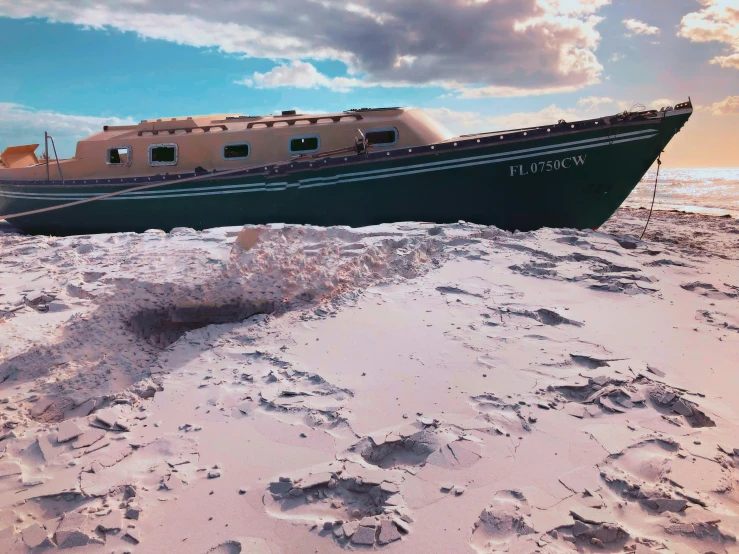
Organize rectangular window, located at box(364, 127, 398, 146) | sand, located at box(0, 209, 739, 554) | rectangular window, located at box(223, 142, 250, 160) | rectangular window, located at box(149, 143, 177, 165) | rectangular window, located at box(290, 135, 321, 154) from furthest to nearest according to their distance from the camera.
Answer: rectangular window, located at box(149, 143, 177, 165), rectangular window, located at box(223, 142, 250, 160), rectangular window, located at box(290, 135, 321, 154), rectangular window, located at box(364, 127, 398, 146), sand, located at box(0, 209, 739, 554)

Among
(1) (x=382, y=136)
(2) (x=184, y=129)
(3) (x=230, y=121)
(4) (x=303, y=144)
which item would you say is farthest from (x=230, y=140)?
(1) (x=382, y=136)

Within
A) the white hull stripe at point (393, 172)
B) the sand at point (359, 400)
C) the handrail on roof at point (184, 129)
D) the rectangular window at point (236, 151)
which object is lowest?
the sand at point (359, 400)

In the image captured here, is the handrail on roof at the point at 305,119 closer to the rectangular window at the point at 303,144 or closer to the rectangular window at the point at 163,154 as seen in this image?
the rectangular window at the point at 303,144

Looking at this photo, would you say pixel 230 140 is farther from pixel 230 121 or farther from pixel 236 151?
pixel 230 121

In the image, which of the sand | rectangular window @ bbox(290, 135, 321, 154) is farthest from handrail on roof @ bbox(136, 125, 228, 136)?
→ the sand

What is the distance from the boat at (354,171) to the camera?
816cm

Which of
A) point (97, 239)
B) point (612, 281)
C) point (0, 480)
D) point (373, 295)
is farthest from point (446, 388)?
point (97, 239)

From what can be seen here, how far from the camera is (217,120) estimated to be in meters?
10.4

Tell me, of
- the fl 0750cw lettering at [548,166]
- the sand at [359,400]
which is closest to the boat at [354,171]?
the fl 0750cw lettering at [548,166]

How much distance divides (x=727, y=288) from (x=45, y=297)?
23.4 ft

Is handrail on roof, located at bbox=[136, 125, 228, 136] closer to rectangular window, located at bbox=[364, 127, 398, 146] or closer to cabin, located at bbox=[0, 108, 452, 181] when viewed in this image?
cabin, located at bbox=[0, 108, 452, 181]

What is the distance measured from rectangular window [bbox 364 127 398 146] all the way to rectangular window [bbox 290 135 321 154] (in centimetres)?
103

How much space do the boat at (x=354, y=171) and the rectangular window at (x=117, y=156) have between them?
0.02 metres

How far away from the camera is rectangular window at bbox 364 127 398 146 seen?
29.7 ft
